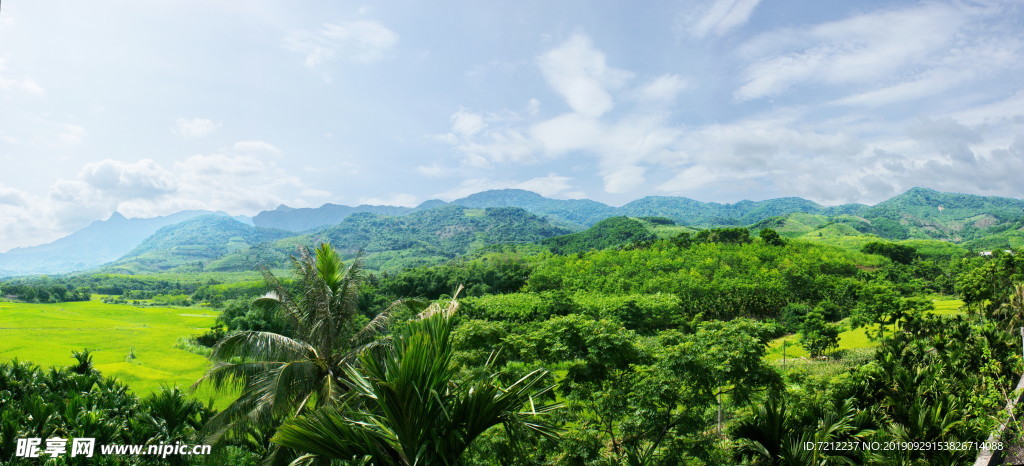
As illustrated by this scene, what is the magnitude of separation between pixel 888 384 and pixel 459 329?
11169 millimetres

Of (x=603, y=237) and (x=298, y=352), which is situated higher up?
(x=603, y=237)

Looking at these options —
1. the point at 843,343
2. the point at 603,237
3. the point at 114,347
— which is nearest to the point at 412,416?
the point at 114,347

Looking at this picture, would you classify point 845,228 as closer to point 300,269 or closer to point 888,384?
point 888,384

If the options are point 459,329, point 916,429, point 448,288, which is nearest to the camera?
point 916,429

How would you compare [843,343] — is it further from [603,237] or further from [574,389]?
[603,237]

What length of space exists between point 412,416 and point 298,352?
5.67 m

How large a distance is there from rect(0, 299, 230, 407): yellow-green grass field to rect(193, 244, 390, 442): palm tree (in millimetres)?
7599

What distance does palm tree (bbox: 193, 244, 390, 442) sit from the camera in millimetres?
7922

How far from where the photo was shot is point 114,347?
28031 millimetres

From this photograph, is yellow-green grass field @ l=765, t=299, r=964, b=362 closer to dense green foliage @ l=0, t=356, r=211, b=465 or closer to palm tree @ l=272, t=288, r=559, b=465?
dense green foliage @ l=0, t=356, r=211, b=465

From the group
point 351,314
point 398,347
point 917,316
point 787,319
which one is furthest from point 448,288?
point 398,347

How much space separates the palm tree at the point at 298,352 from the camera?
26.0ft

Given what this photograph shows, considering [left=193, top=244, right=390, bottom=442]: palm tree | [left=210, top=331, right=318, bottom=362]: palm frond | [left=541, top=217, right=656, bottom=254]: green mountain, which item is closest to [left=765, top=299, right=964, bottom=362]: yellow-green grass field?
[left=193, top=244, right=390, bottom=442]: palm tree

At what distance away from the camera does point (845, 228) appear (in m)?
149
